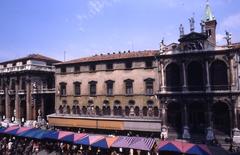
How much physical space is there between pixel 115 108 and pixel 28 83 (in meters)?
18.5

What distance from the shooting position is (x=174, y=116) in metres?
39.0

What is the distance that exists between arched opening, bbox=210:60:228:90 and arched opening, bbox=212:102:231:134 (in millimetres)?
2090

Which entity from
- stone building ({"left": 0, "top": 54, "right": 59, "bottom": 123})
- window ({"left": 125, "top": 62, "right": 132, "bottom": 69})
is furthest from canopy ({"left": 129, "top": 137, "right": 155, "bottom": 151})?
stone building ({"left": 0, "top": 54, "right": 59, "bottom": 123})

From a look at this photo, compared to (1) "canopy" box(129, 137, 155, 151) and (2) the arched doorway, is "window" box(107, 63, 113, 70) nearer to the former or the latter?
(2) the arched doorway

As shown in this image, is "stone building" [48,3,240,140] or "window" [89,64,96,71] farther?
"window" [89,64,96,71]

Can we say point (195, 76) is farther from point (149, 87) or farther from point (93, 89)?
point (93, 89)

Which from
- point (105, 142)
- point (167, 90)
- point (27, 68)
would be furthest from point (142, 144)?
point (27, 68)

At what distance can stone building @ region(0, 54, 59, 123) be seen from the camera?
52969 millimetres

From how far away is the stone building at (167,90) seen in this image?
3612 cm

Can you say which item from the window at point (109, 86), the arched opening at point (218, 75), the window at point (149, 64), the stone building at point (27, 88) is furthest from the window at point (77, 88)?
the arched opening at point (218, 75)

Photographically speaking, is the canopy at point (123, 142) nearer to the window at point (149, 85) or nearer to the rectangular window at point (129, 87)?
the window at point (149, 85)

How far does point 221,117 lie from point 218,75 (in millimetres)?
5080

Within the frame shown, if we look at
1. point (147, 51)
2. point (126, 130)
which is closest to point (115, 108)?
point (126, 130)

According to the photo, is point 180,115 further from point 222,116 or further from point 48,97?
point 48,97
